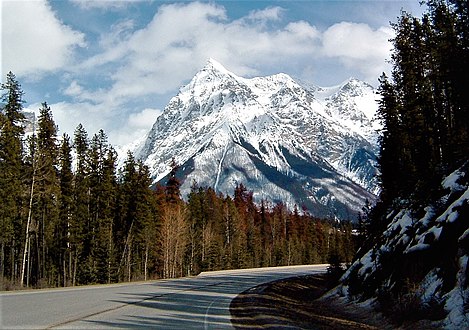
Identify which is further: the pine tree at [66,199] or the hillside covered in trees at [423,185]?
the pine tree at [66,199]

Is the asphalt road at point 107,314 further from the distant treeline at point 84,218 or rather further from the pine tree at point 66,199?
the pine tree at point 66,199

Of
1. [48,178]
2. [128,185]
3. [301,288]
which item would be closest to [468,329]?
[301,288]

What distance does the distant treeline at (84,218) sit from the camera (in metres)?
39.8

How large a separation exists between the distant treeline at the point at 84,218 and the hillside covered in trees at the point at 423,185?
10.1m

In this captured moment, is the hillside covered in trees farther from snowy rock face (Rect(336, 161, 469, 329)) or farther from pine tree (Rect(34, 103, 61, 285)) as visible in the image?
pine tree (Rect(34, 103, 61, 285))

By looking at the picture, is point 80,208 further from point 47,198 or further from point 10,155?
point 10,155

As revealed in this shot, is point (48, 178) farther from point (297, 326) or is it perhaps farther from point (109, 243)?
point (297, 326)

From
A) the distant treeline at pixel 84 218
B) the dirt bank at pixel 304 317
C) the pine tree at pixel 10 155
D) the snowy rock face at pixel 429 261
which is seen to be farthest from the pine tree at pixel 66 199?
the snowy rock face at pixel 429 261

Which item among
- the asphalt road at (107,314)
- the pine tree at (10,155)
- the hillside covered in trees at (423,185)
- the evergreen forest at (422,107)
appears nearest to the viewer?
the asphalt road at (107,314)

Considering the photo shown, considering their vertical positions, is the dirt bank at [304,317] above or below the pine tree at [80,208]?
below

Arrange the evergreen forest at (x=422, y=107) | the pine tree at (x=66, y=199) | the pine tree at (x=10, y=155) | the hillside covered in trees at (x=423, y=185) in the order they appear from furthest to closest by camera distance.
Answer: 1. the pine tree at (x=66, y=199)
2. the pine tree at (x=10, y=155)
3. the evergreen forest at (x=422, y=107)
4. the hillside covered in trees at (x=423, y=185)

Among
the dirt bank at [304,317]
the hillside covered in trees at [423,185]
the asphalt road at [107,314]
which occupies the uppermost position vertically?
the hillside covered in trees at [423,185]

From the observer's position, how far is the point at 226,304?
2269 cm

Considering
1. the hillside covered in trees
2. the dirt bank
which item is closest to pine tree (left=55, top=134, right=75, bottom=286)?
the dirt bank
